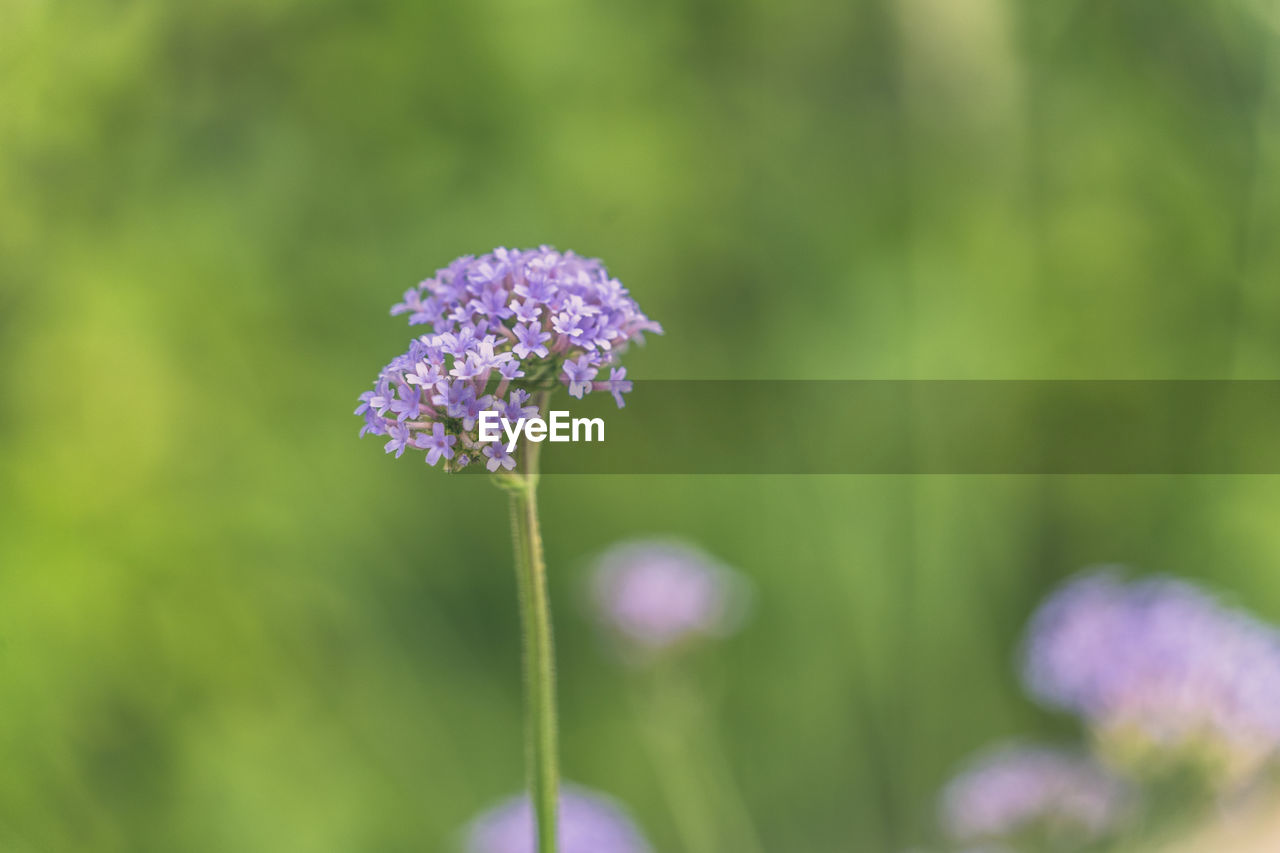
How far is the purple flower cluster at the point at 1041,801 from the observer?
217cm

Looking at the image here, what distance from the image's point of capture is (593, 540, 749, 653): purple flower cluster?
8.95 feet

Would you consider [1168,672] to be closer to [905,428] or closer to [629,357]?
[905,428]

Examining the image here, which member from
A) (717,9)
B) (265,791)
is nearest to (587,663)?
(265,791)

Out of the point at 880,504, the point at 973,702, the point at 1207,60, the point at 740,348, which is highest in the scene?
the point at 1207,60

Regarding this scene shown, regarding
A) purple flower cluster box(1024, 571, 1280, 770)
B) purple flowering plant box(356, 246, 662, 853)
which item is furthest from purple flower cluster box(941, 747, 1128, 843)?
purple flowering plant box(356, 246, 662, 853)

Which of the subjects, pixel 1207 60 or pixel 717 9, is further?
pixel 717 9

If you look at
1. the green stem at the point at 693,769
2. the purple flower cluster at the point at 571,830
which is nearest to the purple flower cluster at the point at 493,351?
the purple flower cluster at the point at 571,830

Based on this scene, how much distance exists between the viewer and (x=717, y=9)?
3.69 metres

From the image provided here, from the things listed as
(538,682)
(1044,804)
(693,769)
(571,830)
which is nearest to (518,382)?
(538,682)

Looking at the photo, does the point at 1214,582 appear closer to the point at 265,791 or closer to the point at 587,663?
the point at 587,663

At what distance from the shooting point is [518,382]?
4.05 ft

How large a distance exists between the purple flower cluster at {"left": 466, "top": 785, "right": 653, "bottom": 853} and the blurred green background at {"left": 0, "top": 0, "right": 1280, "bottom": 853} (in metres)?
0.84

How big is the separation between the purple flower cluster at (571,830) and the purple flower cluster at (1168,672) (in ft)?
3.24

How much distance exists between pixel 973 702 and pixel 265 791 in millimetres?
2265
